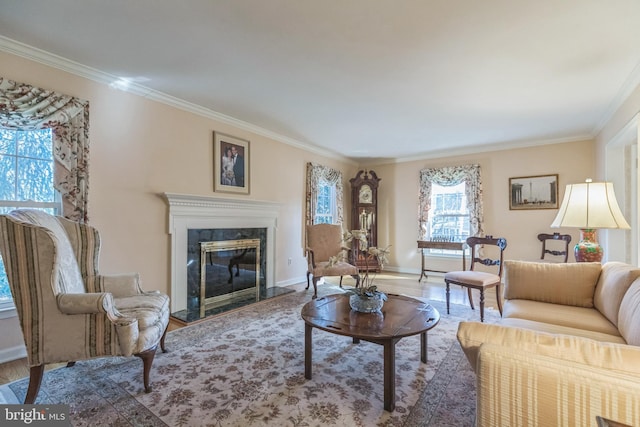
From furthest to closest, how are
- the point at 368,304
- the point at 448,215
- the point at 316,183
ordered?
the point at 448,215 → the point at 316,183 → the point at 368,304

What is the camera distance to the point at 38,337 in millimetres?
1761

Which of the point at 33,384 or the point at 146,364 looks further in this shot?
the point at 146,364

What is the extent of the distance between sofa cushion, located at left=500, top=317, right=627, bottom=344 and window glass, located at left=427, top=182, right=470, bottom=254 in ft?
12.3

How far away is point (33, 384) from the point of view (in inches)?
68.8

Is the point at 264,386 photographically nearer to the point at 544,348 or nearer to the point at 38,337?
the point at 38,337

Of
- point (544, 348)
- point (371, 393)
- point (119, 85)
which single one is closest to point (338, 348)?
point (371, 393)

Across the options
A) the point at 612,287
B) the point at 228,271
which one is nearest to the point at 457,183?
the point at 612,287

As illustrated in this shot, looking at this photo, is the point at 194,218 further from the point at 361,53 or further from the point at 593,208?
the point at 593,208

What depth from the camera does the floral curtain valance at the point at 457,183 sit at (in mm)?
5328

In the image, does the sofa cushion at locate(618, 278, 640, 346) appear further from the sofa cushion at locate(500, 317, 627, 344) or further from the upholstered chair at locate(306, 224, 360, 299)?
the upholstered chair at locate(306, 224, 360, 299)

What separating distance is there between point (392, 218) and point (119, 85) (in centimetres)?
506

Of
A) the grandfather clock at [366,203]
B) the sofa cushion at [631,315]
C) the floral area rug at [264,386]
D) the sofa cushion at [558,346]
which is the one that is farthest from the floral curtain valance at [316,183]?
the sofa cushion at [558,346]

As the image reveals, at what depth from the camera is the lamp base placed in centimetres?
251

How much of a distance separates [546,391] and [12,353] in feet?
11.4
